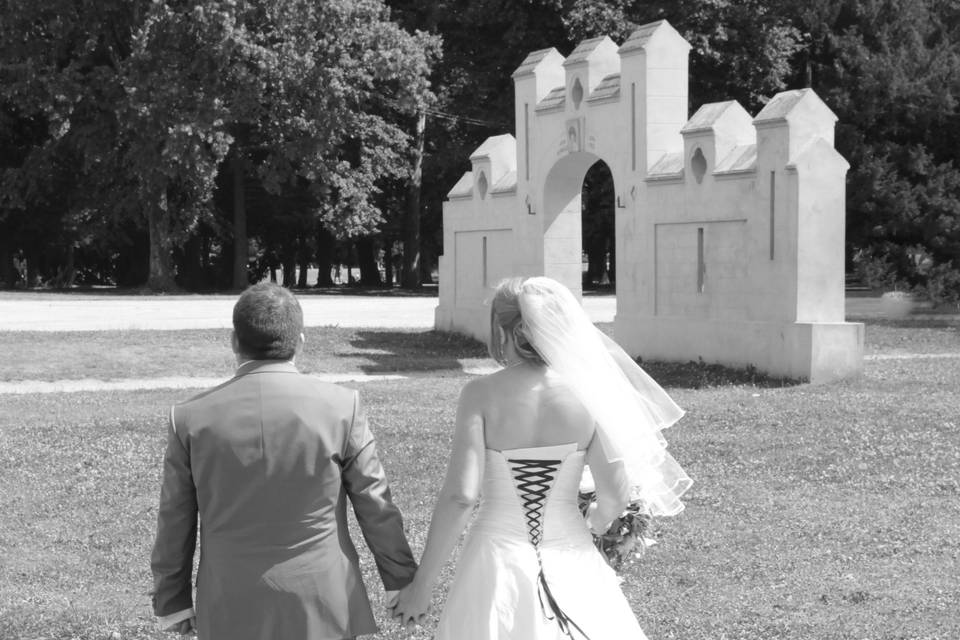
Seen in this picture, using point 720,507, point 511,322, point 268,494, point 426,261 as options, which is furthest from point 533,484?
point 426,261

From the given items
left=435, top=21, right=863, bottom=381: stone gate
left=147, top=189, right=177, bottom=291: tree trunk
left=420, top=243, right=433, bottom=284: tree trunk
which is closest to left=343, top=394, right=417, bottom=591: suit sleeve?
left=435, top=21, right=863, bottom=381: stone gate

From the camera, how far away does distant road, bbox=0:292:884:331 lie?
27.0 meters

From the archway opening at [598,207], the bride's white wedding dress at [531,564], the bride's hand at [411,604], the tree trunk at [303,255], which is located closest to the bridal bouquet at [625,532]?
the bride's white wedding dress at [531,564]

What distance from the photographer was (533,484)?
4242 mm

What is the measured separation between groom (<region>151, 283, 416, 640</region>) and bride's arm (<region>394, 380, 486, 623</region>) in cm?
21

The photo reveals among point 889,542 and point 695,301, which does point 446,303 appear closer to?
point 695,301

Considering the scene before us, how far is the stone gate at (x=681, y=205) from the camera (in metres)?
18.0

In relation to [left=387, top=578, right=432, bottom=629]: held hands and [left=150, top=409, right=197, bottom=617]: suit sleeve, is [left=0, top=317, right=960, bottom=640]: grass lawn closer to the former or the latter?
[left=387, top=578, right=432, bottom=629]: held hands

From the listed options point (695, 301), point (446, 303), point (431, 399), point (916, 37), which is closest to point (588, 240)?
point (916, 37)

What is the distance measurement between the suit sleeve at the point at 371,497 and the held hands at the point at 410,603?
0.10 metres

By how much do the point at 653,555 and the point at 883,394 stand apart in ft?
28.6

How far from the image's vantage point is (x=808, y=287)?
59.1ft

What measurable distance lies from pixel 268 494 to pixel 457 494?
0.64 meters

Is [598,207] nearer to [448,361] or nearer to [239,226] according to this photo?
[239,226]
